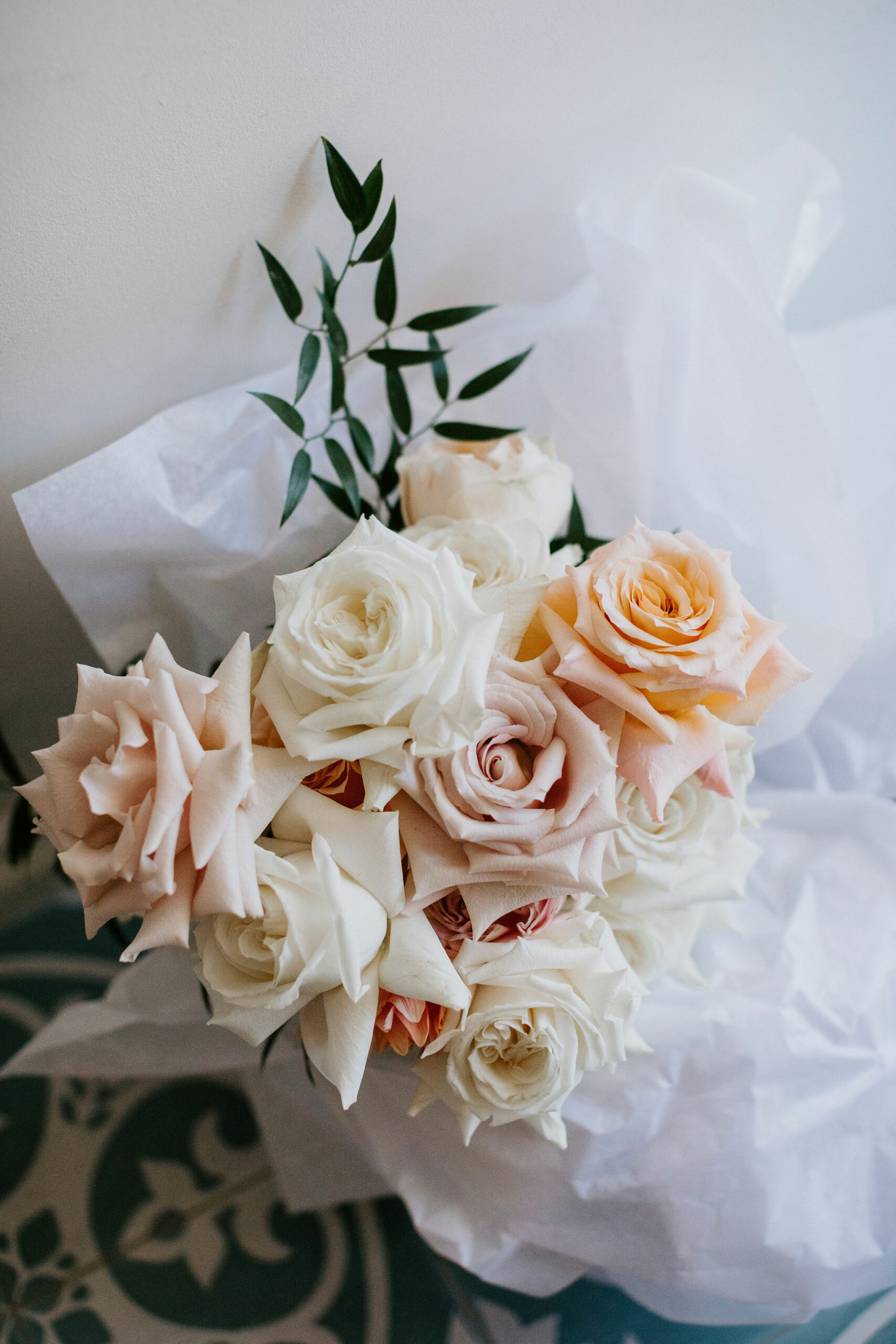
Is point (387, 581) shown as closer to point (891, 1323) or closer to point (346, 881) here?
point (346, 881)

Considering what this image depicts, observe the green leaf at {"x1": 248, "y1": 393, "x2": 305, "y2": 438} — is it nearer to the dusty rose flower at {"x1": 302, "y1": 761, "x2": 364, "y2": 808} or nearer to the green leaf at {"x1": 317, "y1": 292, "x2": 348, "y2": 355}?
the green leaf at {"x1": 317, "y1": 292, "x2": 348, "y2": 355}

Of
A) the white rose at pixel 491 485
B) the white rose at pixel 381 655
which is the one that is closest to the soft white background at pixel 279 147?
the white rose at pixel 491 485

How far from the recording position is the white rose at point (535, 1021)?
0.41 metres

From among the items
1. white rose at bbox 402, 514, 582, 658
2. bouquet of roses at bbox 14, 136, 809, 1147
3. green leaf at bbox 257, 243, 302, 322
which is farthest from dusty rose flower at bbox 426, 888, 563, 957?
green leaf at bbox 257, 243, 302, 322

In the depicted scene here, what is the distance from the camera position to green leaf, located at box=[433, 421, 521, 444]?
57cm

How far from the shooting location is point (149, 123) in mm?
469

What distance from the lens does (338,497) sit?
0.55 meters

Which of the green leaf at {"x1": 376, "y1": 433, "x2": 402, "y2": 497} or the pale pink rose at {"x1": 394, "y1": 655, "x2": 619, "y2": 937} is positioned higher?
the green leaf at {"x1": 376, "y1": 433, "x2": 402, "y2": 497}

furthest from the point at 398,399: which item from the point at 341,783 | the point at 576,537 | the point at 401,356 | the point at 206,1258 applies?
the point at 206,1258

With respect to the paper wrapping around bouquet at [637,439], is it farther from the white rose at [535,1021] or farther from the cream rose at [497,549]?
the white rose at [535,1021]

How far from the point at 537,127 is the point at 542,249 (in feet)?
0.26

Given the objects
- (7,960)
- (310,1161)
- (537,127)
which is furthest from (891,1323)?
(537,127)

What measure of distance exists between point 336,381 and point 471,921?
1.06ft

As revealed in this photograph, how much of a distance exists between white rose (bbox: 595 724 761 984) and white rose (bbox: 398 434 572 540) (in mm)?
160
